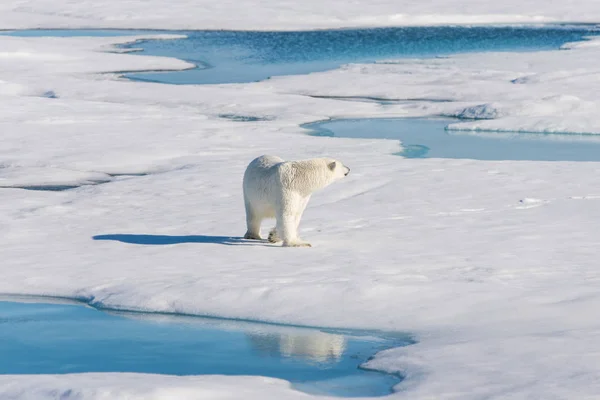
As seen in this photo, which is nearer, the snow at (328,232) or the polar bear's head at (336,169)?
the snow at (328,232)

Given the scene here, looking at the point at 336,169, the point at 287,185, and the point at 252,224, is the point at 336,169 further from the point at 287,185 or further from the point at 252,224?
the point at 252,224

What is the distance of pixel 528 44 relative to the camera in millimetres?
25719

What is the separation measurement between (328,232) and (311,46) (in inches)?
749

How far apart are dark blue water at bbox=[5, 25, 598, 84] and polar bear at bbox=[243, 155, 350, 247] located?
12.6 meters

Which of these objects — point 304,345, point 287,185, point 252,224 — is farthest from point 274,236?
point 304,345

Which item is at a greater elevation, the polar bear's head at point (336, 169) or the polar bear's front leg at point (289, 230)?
the polar bear's head at point (336, 169)

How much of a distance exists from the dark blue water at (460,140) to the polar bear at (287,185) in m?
4.69

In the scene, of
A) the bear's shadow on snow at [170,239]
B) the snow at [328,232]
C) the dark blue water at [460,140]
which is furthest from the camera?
the dark blue water at [460,140]

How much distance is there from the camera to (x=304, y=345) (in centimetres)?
495

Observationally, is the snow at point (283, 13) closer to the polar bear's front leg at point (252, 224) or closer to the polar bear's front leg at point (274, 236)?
the polar bear's front leg at point (252, 224)

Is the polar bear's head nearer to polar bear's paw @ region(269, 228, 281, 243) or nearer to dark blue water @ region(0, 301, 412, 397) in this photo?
polar bear's paw @ region(269, 228, 281, 243)

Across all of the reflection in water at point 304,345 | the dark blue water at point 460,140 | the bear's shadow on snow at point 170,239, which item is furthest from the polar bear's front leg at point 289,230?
the dark blue water at point 460,140

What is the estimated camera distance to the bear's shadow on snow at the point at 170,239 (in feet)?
23.5

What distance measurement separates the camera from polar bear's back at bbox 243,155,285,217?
6824 millimetres
